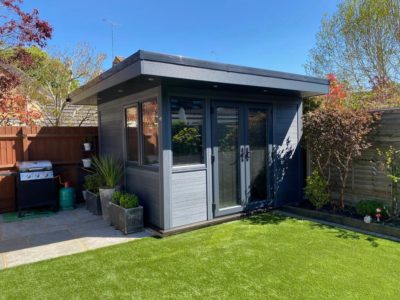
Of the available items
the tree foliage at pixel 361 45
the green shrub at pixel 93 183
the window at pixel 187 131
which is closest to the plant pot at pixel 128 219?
the window at pixel 187 131

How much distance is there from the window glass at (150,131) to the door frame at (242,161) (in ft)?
2.80

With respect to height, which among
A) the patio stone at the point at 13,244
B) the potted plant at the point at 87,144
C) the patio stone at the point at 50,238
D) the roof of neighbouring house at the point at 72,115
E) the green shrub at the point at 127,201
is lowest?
the patio stone at the point at 50,238

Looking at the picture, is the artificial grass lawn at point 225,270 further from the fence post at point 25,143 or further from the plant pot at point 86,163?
the fence post at point 25,143

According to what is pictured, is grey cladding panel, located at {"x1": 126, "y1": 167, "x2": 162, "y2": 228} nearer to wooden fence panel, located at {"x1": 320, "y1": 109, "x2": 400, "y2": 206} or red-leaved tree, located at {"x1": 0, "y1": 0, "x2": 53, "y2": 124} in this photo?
red-leaved tree, located at {"x1": 0, "y1": 0, "x2": 53, "y2": 124}

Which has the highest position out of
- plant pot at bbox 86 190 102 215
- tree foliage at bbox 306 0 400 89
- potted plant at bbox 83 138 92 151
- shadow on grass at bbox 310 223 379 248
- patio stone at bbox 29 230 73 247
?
tree foliage at bbox 306 0 400 89

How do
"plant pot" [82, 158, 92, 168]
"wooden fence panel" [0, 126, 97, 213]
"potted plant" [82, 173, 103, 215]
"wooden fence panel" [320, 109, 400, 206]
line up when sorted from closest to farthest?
"wooden fence panel" [320, 109, 400, 206] < "potted plant" [82, 173, 103, 215] < "wooden fence panel" [0, 126, 97, 213] < "plant pot" [82, 158, 92, 168]

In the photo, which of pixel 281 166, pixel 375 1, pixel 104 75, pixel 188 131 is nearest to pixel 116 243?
pixel 188 131

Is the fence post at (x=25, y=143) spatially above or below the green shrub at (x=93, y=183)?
above

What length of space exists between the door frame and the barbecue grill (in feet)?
9.98

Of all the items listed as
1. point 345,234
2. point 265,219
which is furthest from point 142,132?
point 345,234

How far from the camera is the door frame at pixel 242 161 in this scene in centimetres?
456

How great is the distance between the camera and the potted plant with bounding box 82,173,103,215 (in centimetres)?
526

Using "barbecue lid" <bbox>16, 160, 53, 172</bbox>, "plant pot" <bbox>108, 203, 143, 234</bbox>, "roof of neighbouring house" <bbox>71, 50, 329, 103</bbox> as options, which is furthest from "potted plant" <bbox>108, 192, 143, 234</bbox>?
"barbecue lid" <bbox>16, 160, 53, 172</bbox>

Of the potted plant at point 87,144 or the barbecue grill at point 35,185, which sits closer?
the barbecue grill at point 35,185
